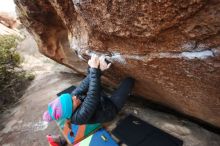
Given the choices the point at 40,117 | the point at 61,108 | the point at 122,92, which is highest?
the point at 122,92

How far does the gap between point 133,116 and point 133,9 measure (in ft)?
9.10

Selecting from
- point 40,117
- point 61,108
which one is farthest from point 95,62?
point 40,117

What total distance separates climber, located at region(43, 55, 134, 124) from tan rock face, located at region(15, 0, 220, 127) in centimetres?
26

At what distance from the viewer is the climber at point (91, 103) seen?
3545 millimetres

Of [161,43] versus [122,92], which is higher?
[161,43]

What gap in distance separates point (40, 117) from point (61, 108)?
3.13m

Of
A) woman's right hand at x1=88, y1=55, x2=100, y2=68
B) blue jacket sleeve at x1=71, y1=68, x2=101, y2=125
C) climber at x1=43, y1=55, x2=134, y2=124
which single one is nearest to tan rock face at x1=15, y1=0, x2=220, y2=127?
woman's right hand at x1=88, y1=55, x2=100, y2=68

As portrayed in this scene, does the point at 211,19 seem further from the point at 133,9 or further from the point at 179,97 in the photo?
the point at 179,97

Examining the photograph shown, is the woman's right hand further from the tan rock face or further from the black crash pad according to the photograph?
the black crash pad

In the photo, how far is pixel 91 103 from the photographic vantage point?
354 centimetres

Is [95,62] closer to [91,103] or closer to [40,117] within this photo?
[91,103]

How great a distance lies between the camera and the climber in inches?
140

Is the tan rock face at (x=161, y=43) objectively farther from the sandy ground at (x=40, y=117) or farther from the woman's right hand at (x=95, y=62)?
the sandy ground at (x=40, y=117)

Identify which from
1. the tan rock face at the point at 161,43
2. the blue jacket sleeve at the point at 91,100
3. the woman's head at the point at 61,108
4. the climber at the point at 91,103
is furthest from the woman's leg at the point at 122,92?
the woman's head at the point at 61,108
